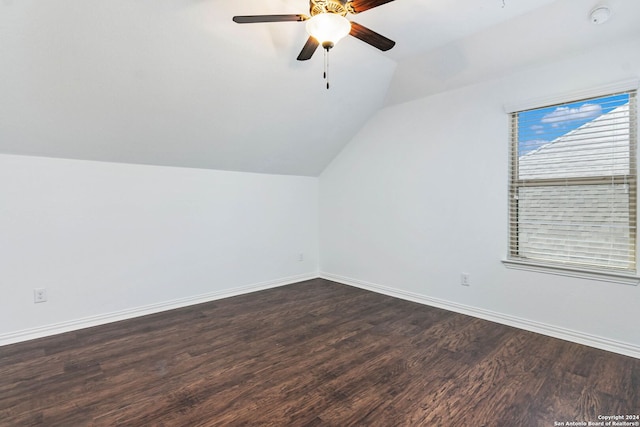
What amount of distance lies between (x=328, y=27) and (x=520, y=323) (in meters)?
2.91

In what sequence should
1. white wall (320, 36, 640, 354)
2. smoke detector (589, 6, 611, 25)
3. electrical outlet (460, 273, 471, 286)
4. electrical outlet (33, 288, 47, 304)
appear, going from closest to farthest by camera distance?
1. smoke detector (589, 6, 611, 25)
2. white wall (320, 36, 640, 354)
3. electrical outlet (33, 288, 47, 304)
4. electrical outlet (460, 273, 471, 286)

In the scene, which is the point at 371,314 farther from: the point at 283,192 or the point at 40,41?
the point at 40,41

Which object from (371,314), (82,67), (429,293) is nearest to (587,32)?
(429,293)

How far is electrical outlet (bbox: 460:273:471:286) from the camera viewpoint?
10.7 feet

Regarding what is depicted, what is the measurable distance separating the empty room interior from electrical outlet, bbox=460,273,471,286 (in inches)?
1.2

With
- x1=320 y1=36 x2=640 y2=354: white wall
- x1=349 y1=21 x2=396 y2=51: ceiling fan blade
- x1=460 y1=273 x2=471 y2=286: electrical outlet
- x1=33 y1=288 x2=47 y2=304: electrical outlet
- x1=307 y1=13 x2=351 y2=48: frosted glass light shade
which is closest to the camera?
x1=307 y1=13 x2=351 y2=48: frosted glass light shade

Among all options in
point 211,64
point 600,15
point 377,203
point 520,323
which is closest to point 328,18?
point 211,64

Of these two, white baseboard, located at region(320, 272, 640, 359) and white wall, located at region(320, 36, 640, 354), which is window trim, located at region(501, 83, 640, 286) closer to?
white wall, located at region(320, 36, 640, 354)

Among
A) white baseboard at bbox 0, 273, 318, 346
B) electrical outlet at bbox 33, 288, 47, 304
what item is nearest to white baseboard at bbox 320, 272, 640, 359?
white baseboard at bbox 0, 273, 318, 346

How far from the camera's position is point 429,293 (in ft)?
11.8

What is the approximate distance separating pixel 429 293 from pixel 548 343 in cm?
118

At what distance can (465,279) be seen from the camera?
10.8 ft

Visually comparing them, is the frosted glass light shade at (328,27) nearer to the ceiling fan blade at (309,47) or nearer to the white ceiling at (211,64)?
the ceiling fan blade at (309,47)

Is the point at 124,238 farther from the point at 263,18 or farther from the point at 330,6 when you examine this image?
the point at 330,6
